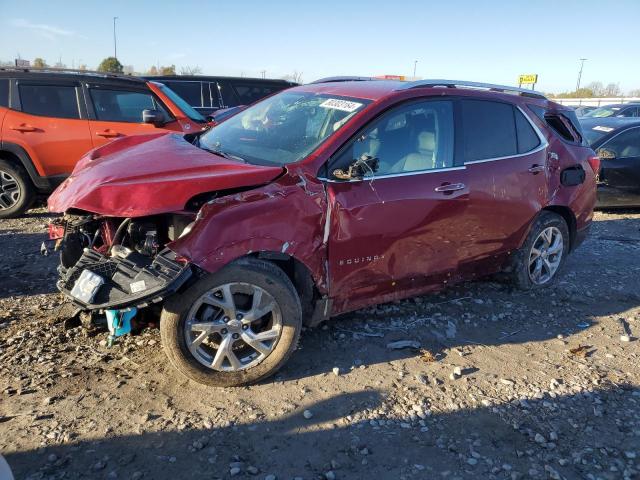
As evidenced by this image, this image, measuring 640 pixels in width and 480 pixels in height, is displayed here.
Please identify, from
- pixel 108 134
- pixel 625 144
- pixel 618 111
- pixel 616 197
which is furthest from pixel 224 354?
pixel 618 111

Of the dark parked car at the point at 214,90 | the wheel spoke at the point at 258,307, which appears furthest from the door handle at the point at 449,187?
the dark parked car at the point at 214,90

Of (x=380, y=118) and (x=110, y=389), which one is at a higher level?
(x=380, y=118)

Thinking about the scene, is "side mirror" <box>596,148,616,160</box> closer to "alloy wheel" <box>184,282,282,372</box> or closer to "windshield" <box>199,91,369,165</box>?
"windshield" <box>199,91,369,165</box>

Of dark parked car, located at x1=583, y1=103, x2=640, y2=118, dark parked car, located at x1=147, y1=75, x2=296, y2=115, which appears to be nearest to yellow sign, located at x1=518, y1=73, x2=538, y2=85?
dark parked car, located at x1=583, y1=103, x2=640, y2=118

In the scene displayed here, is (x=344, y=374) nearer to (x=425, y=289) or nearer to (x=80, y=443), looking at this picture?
(x=425, y=289)

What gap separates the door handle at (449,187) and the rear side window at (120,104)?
4.75 metres

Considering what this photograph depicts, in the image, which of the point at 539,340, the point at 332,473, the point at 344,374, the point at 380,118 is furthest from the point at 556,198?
the point at 332,473

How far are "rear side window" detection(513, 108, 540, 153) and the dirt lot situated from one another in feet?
4.75

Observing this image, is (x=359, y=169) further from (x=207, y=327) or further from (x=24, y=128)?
(x=24, y=128)

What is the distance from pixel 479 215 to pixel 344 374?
1.66 meters

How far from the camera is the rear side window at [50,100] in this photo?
628 centimetres

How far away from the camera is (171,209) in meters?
2.84

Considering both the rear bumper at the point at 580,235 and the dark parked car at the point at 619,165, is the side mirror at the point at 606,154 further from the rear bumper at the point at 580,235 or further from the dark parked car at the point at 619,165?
the rear bumper at the point at 580,235

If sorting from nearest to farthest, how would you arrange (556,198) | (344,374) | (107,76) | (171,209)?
(171,209), (344,374), (556,198), (107,76)
